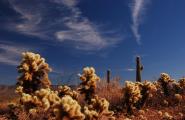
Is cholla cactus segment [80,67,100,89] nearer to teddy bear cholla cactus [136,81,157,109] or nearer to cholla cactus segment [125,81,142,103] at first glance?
cholla cactus segment [125,81,142,103]

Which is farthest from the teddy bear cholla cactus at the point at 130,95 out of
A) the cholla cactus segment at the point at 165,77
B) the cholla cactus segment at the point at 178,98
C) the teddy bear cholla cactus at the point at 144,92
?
the cholla cactus segment at the point at 165,77

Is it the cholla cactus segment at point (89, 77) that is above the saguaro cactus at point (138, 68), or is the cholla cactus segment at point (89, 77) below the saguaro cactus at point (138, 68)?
below

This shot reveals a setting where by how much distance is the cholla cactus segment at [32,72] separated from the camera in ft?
45.5

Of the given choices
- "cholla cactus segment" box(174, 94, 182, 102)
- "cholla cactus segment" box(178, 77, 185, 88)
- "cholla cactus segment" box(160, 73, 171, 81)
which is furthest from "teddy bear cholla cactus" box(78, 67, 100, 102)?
"cholla cactus segment" box(178, 77, 185, 88)

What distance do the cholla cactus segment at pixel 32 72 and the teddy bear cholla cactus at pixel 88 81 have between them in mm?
1741

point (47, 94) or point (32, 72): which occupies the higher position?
point (32, 72)

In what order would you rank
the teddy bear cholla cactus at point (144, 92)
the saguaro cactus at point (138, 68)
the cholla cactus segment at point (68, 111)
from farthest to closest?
the saguaro cactus at point (138, 68) → the teddy bear cholla cactus at point (144, 92) → the cholla cactus segment at point (68, 111)

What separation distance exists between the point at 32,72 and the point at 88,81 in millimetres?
2539

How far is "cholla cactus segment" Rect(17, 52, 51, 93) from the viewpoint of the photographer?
13.9 metres

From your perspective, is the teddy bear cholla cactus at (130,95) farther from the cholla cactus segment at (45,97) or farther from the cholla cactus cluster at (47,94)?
the cholla cactus segment at (45,97)

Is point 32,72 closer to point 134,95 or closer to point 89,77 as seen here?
point 89,77

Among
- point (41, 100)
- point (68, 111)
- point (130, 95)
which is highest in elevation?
point (130, 95)

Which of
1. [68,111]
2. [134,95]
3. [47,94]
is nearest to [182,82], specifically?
[134,95]

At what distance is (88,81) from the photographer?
51.1ft
